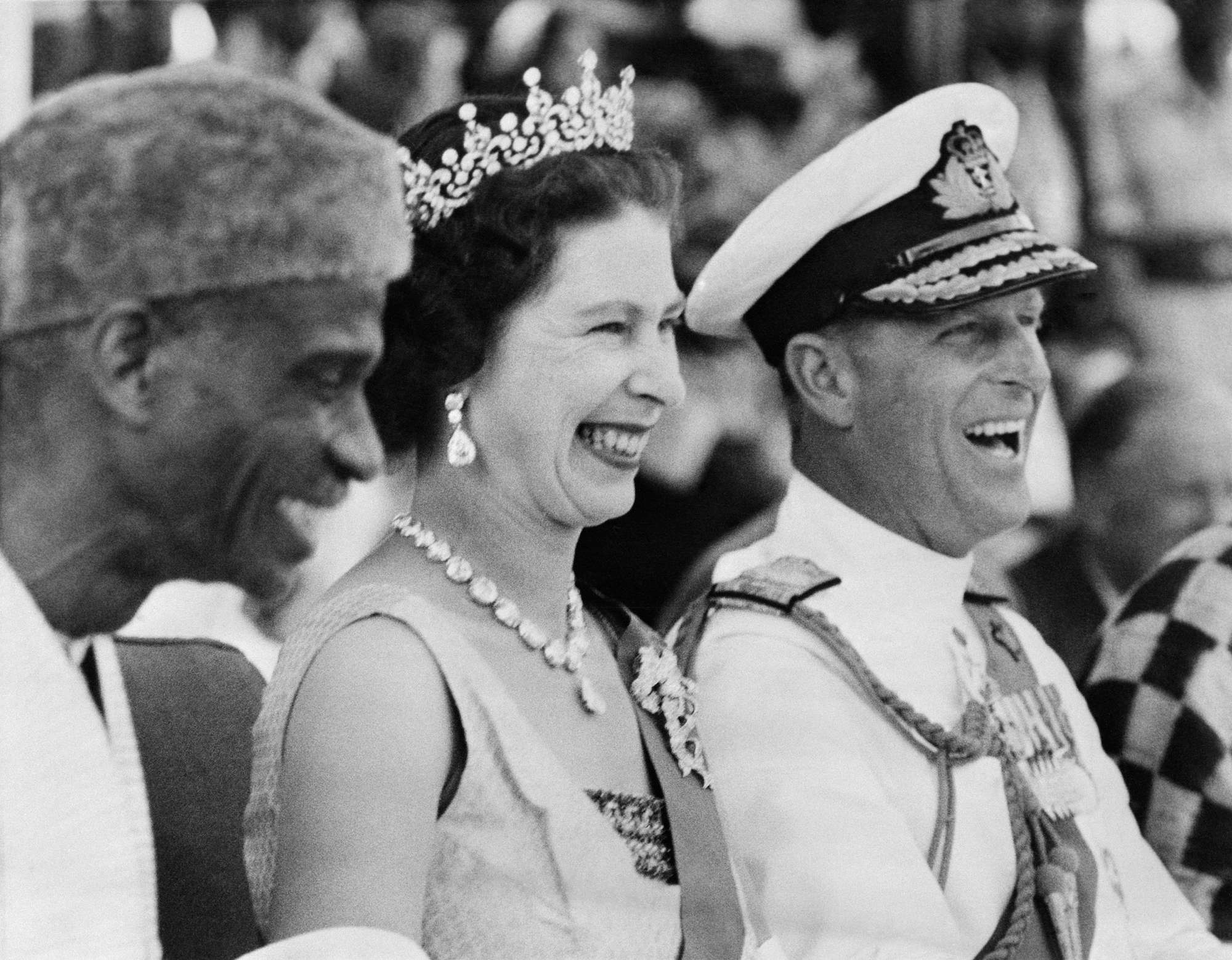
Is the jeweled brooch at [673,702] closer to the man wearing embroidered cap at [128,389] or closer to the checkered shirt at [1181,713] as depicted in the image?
the man wearing embroidered cap at [128,389]

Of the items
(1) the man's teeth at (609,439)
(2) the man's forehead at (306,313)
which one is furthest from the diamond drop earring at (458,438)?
(2) the man's forehead at (306,313)

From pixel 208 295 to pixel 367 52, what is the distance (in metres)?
3.69

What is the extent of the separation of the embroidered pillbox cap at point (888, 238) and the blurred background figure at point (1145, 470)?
1161 mm

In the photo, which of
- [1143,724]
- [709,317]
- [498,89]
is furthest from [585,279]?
[1143,724]

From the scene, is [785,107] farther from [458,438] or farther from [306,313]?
[306,313]

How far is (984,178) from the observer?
2531 millimetres

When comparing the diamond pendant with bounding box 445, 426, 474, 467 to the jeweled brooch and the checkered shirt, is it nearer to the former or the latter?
the jeweled brooch

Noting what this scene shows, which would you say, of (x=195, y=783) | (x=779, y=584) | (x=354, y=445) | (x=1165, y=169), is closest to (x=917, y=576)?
(x=779, y=584)

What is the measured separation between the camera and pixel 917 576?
8.01 feet

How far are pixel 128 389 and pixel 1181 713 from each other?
182 centimetres

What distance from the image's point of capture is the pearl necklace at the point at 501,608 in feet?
6.20

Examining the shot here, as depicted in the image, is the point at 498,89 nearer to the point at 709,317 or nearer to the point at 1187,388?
the point at 709,317

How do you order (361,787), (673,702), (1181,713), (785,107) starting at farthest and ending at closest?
(785,107)
(1181,713)
(673,702)
(361,787)

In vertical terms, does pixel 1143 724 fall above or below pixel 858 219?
below
